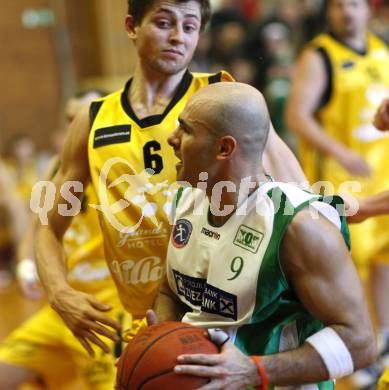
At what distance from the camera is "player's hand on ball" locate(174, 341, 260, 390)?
215 cm

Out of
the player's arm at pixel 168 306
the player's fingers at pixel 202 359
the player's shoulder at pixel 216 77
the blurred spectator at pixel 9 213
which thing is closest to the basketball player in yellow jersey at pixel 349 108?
the player's shoulder at pixel 216 77

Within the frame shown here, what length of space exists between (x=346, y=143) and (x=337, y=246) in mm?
3228

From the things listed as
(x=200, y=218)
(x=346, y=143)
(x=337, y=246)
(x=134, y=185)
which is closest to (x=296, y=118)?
(x=346, y=143)

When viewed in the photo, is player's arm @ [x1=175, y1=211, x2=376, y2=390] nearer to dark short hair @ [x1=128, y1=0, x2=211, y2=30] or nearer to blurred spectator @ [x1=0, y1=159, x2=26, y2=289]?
dark short hair @ [x1=128, y1=0, x2=211, y2=30]

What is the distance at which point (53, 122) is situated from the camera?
9555mm

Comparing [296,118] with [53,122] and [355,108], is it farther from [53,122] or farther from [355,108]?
[53,122]

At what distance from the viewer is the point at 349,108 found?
17.2ft

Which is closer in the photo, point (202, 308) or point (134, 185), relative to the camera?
point (202, 308)

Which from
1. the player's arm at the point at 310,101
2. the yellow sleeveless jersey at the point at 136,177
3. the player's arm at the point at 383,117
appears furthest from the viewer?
the player's arm at the point at 310,101

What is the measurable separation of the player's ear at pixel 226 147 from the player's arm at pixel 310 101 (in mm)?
2817

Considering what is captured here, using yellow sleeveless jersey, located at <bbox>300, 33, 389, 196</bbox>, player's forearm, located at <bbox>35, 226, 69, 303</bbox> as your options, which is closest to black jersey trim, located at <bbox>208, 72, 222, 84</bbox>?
player's forearm, located at <bbox>35, 226, 69, 303</bbox>

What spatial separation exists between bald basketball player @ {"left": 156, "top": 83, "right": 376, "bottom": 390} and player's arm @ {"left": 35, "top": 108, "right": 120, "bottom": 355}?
1.10ft

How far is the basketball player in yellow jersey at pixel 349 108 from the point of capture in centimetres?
512

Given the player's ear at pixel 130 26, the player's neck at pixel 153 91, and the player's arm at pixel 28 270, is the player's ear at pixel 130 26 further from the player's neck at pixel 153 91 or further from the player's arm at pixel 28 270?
the player's arm at pixel 28 270
